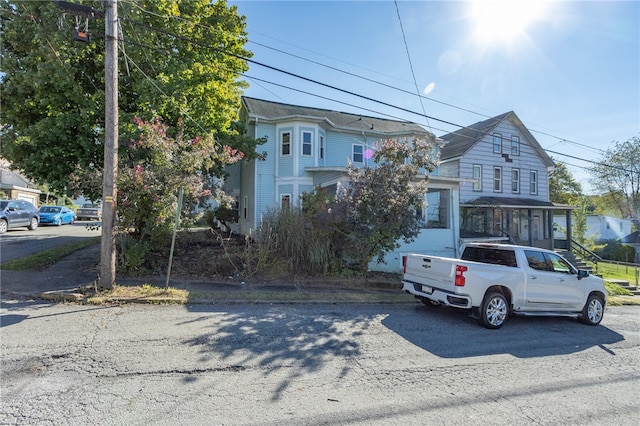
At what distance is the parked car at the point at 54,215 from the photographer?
24094 millimetres

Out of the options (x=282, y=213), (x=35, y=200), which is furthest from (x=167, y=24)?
(x=35, y=200)

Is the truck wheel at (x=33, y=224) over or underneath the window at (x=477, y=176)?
underneath

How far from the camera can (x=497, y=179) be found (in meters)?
24.0

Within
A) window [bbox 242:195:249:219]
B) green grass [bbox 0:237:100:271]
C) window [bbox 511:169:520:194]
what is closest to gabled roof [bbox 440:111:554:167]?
window [bbox 511:169:520:194]

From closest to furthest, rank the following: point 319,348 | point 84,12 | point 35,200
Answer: point 319,348 → point 84,12 → point 35,200

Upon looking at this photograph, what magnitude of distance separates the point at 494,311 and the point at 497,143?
2032 cm

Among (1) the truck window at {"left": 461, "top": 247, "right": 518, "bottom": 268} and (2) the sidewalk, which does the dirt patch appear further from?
(1) the truck window at {"left": 461, "top": 247, "right": 518, "bottom": 268}

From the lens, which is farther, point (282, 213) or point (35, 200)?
point (35, 200)

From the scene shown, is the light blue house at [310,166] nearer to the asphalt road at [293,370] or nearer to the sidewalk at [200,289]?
the sidewalk at [200,289]

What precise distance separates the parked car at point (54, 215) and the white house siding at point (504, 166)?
2803 centimetres


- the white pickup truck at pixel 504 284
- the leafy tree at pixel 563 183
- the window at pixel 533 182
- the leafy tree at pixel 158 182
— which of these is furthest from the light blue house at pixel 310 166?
the leafy tree at pixel 563 183

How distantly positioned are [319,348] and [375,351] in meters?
0.88

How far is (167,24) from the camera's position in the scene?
42.0 feet

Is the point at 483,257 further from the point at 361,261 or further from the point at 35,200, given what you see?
the point at 35,200
